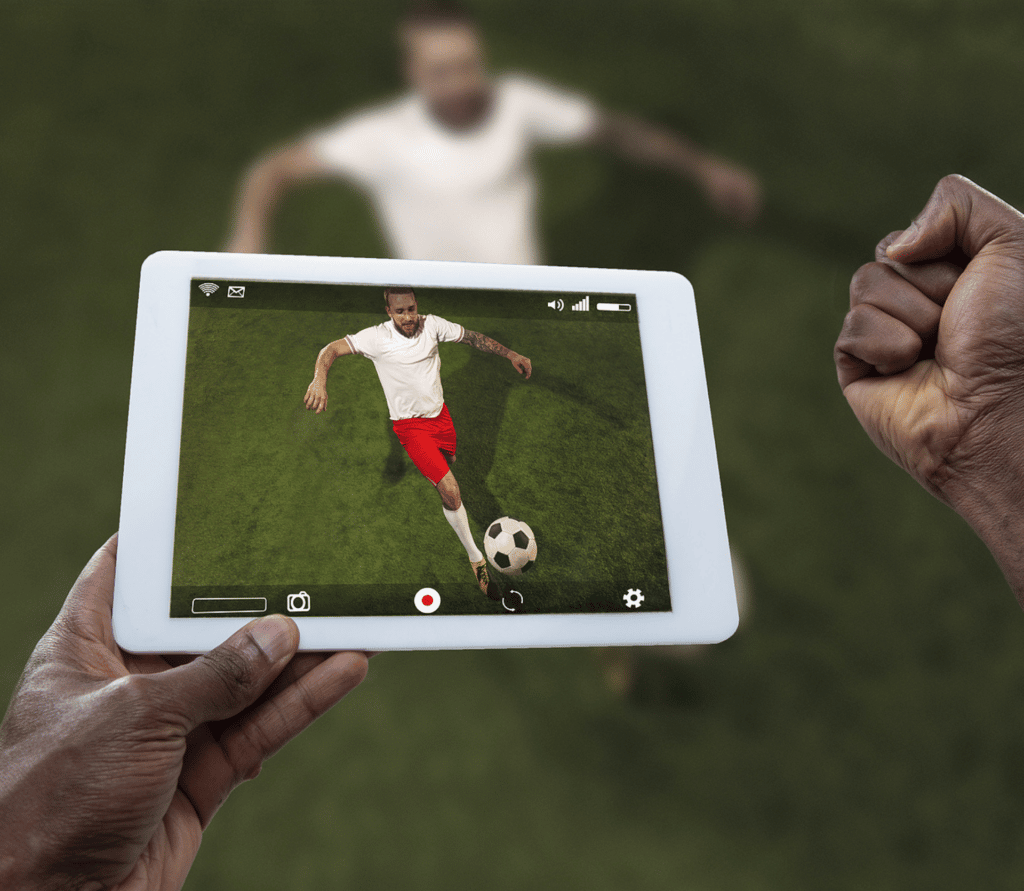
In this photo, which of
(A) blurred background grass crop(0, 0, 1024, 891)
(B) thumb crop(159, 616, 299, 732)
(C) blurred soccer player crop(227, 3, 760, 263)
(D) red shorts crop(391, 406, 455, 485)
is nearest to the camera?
(B) thumb crop(159, 616, 299, 732)

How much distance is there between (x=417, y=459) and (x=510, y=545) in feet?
0.39

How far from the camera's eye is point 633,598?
664 millimetres

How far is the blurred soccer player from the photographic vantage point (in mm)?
1308

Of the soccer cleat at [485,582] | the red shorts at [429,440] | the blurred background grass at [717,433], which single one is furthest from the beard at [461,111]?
the soccer cleat at [485,582]

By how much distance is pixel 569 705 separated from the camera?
5.11ft

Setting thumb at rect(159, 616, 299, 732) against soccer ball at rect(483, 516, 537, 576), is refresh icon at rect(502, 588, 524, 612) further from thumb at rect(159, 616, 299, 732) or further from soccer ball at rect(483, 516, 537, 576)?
thumb at rect(159, 616, 299, 732)

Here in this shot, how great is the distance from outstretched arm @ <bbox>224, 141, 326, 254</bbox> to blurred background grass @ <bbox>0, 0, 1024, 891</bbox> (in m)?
0.17

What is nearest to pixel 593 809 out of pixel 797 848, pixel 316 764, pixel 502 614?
pixel 797 848

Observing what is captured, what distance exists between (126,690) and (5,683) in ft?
4.24

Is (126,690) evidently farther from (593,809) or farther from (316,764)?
(593,809)

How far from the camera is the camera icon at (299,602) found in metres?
0.63

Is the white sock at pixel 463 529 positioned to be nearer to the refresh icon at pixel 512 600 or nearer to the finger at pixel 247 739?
the refresh icon at pixel 512 600

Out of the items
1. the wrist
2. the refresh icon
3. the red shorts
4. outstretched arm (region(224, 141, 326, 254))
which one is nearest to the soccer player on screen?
the red shorts

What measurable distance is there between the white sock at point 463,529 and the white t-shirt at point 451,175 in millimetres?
728
